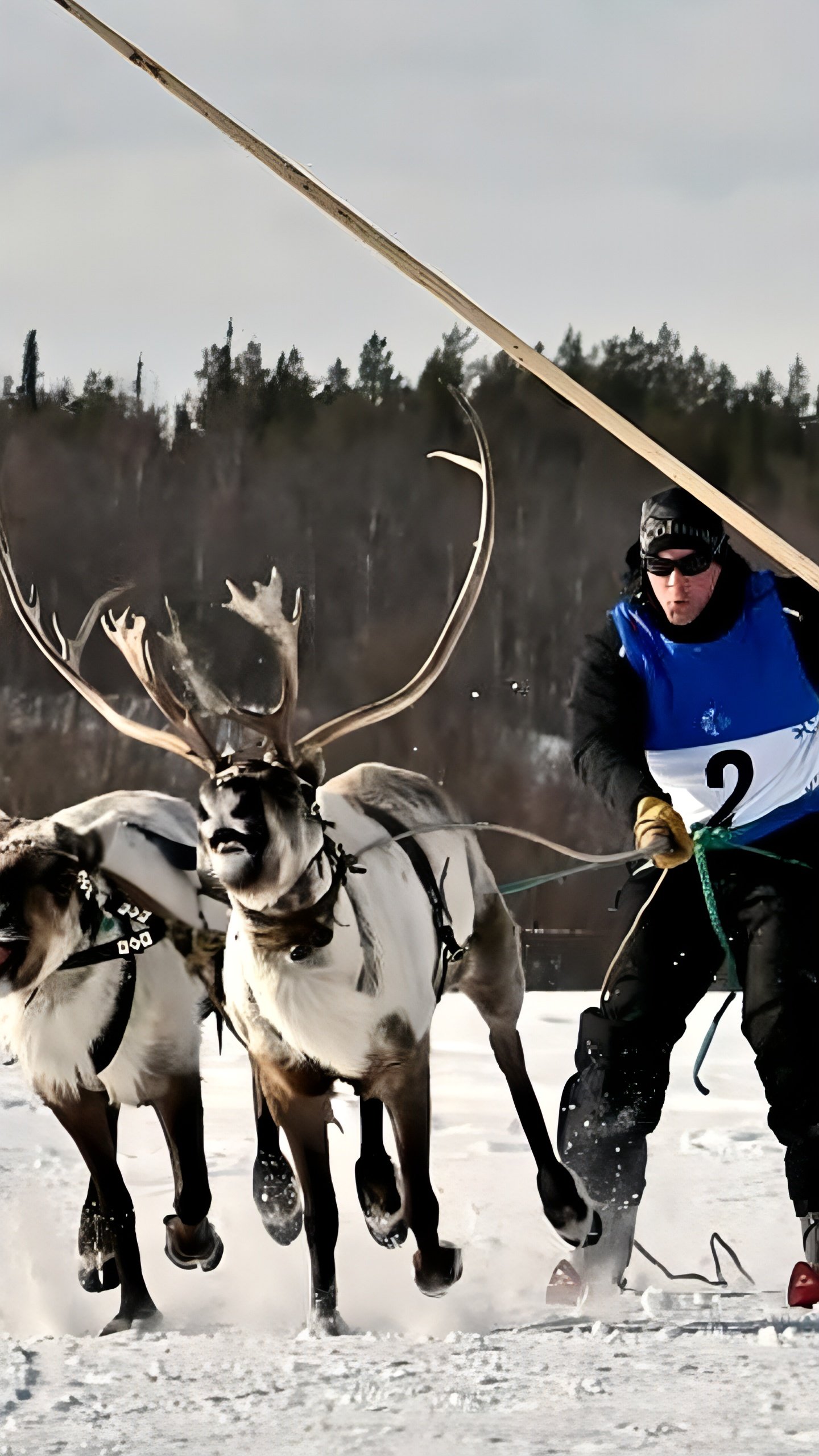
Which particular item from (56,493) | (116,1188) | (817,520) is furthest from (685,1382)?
(56,493)

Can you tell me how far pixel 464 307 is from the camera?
12.2ft

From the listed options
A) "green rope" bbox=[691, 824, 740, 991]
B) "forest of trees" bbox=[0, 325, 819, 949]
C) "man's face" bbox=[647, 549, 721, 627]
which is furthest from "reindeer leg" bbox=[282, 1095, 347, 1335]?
"forest of trees" bbox=[0, 325, 819, 949]

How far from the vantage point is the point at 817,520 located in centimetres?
1947

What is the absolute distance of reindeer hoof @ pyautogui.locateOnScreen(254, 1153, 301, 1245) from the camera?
488 centimetres

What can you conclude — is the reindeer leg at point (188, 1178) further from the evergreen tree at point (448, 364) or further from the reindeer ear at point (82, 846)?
the evergreen tree at point (448, 364)

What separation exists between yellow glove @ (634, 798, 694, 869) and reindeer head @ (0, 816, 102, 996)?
4.18 feet

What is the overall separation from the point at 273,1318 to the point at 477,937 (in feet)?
3.61

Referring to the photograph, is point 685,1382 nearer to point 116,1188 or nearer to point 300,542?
point 116,1188

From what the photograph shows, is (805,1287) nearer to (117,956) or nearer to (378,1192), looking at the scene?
(378,1192)

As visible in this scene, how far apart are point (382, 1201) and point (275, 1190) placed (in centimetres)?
45

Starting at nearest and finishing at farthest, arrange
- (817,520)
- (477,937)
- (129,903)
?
(129,903), (477,937), (817,520)

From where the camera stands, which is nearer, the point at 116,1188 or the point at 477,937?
the point at 116,1188

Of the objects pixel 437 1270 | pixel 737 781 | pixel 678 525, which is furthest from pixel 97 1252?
pixel 678 525

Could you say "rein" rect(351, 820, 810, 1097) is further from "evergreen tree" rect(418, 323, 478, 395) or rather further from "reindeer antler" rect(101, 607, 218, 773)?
"evergreen tree" rect(418, 323, 478, 395)
